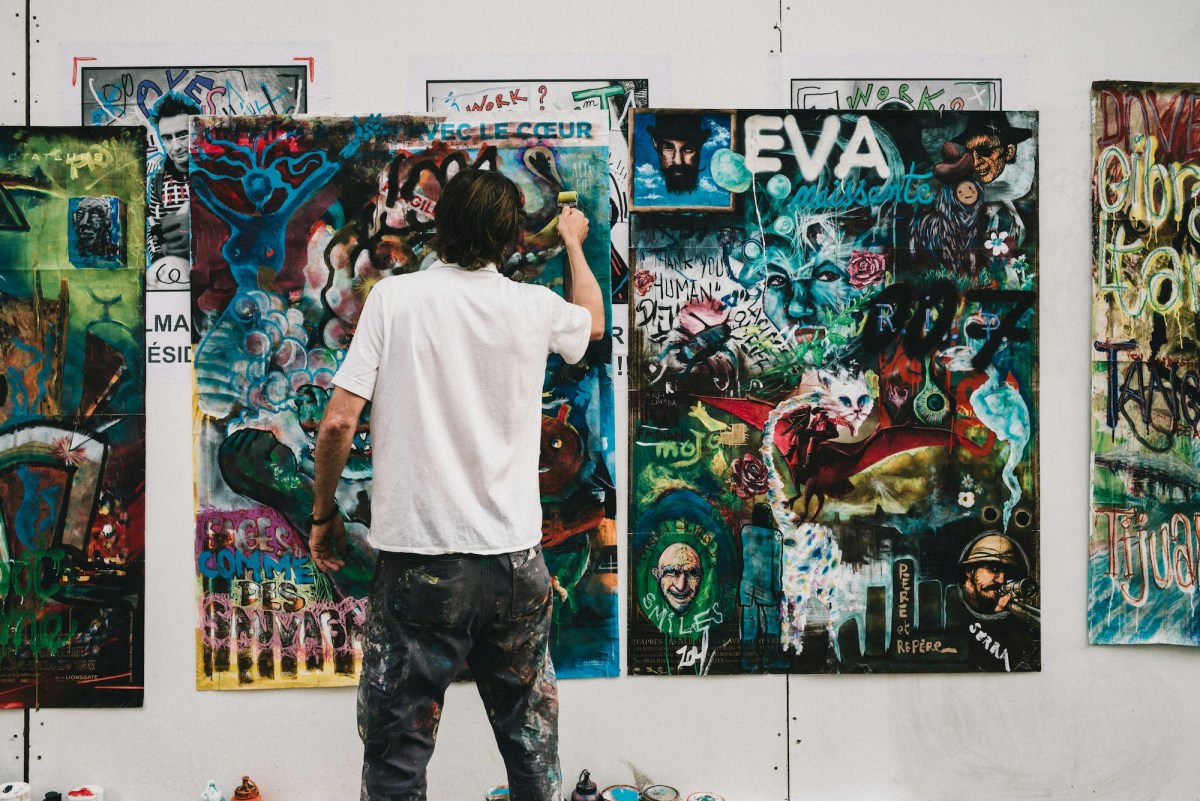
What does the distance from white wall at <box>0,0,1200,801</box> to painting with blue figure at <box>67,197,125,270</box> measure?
0.33 metres

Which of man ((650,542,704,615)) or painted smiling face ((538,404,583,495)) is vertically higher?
painted smiling face ((538,404,583,495))

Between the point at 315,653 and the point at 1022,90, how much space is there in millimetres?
2990

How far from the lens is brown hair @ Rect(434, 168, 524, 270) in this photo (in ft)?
7.07

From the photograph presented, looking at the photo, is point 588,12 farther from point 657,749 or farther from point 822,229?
point 657,749

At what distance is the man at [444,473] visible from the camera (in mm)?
2100

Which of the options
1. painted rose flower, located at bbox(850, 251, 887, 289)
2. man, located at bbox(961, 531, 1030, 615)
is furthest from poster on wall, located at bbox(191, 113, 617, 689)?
man, located at bbox(961, 531, 1030, 615)

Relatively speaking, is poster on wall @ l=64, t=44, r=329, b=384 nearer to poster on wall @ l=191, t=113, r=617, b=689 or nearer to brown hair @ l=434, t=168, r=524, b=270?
poster on wall @ l=191, t=113, r=617, b=689

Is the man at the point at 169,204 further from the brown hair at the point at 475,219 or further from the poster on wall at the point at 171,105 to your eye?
the brown hair at the point at 475,219

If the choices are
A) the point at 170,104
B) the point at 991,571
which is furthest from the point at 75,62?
the point at 991,571

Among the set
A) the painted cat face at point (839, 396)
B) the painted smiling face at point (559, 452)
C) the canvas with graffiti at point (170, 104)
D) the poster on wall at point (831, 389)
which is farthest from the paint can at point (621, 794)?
the canvas with graffiti at point (170, 104)

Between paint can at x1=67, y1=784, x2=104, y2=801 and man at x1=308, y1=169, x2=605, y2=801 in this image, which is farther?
paint can at x1=67, y1=784, x2=104, y2=801

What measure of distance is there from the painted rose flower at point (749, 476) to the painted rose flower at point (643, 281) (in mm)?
641

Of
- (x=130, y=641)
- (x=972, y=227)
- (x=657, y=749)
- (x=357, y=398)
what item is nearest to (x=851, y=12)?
(x=972, y=227)

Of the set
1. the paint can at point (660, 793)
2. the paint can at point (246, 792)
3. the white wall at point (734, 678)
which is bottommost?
the paint can at point (660, 793)
